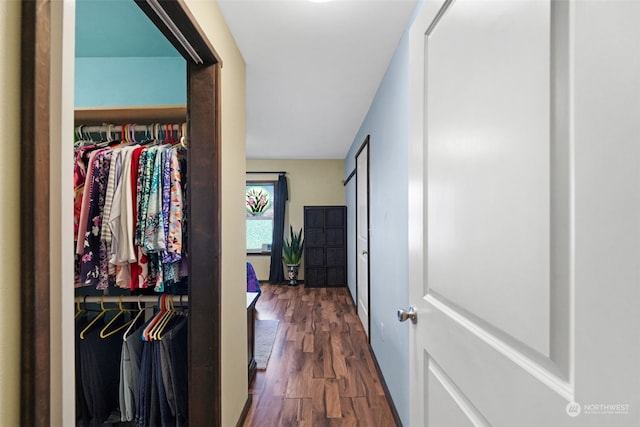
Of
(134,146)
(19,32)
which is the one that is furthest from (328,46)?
(19,32)

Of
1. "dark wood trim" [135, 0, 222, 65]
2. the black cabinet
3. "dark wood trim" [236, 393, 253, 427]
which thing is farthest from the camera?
the black cabinet

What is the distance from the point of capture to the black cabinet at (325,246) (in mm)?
5363

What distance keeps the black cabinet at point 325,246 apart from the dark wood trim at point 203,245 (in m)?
4.00

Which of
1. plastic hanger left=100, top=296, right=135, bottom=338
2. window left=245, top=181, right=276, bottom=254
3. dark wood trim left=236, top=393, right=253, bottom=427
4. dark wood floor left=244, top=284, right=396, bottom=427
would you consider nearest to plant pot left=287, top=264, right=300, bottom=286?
window left=245, top=181, right=276, bottom=254

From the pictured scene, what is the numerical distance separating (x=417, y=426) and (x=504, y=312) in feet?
2.27

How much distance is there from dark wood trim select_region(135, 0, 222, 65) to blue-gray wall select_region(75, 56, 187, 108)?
56cm

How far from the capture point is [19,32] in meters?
0.44

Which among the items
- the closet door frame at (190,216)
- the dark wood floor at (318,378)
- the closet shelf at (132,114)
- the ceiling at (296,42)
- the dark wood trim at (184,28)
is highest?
the ceiling at (296,42)

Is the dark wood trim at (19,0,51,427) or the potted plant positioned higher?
the dark wood trim at (19,0,51,427)

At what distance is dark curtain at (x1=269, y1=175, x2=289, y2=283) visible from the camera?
5566mm

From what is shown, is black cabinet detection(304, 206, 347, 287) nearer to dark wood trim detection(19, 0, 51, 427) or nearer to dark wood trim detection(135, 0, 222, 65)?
dark wood trim detection(135, 0, 222, 65)

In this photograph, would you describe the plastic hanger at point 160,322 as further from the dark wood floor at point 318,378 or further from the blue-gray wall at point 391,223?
the blue-gray wall at point 391,223

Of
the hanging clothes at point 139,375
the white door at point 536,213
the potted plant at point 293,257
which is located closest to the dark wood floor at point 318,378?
the hanging clothes at point 139,375

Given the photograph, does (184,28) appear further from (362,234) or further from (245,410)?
(362,234)
